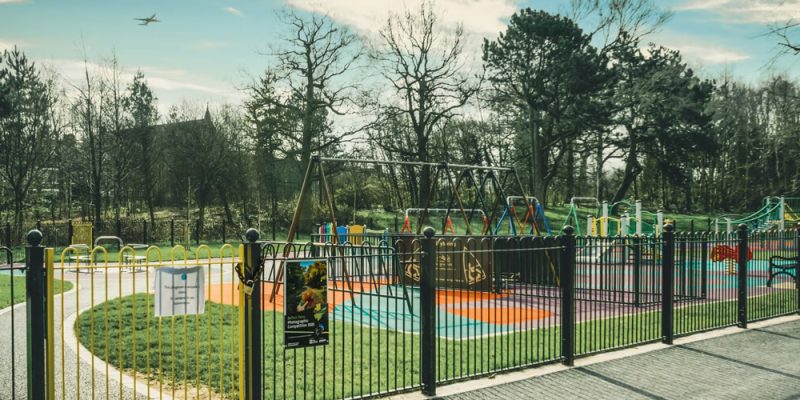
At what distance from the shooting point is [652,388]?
22.5ft

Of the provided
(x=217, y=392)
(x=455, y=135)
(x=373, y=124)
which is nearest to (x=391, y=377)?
(x=217, y=392)

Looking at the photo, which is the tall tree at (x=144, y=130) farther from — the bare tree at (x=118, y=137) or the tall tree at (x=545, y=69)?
the tall tree at (x=545, y=69)

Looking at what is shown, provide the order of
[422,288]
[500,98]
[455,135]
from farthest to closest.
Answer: [455,135], [500,98], [422,288]

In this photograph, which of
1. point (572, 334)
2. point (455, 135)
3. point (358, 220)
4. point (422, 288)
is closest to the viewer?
point (422, 288)

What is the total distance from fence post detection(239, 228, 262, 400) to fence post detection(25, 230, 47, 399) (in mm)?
1474

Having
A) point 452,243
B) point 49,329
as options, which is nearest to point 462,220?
point 452,243

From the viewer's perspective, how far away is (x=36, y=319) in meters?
4.68

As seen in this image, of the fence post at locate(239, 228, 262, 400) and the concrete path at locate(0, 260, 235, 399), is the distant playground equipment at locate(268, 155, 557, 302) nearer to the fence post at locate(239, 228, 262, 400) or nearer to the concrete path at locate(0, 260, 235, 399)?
the fence post at locate(239, 228, 262, 400)

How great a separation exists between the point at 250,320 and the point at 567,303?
4218 millimetres

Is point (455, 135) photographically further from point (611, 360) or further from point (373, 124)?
point (611, 360)

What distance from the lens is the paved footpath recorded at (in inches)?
261

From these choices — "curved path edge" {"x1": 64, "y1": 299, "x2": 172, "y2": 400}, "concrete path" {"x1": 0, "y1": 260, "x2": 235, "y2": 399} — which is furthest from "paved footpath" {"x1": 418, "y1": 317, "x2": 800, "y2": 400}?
"concrete path" {"x1": 0, "y1": 260, "x2": 235, "y2": 399}

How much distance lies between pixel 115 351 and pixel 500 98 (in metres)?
32.1

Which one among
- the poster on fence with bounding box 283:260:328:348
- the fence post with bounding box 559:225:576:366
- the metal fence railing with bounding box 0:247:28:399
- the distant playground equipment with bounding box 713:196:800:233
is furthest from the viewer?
the distant playground equipment with bounding box 713:196:800:233
